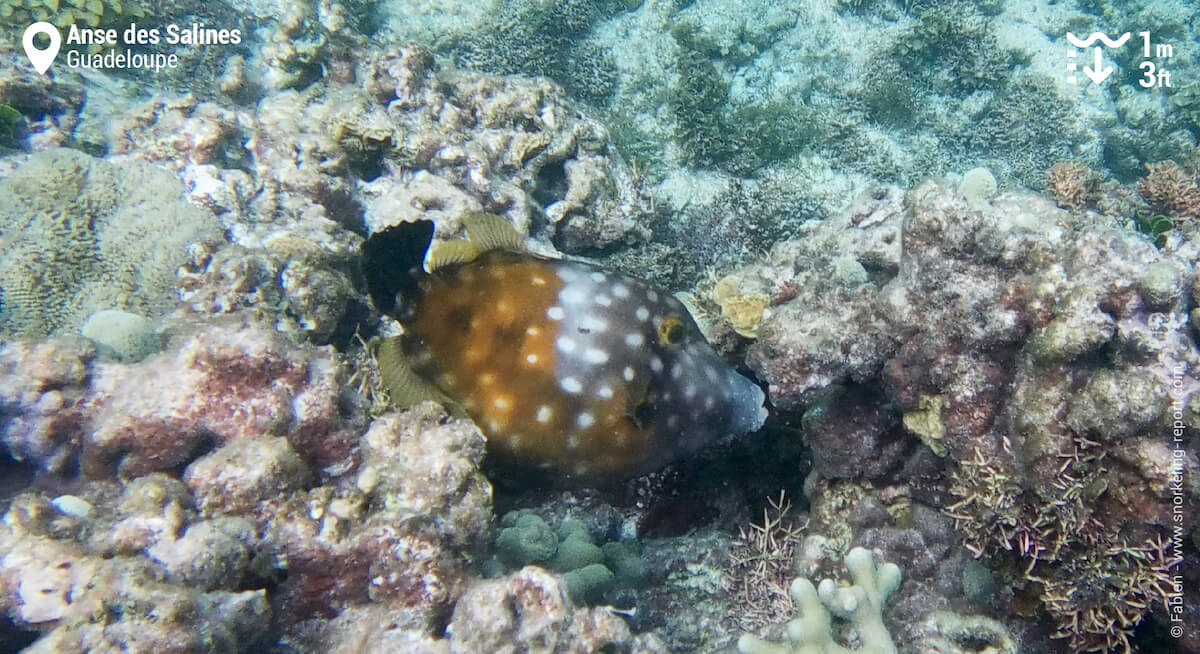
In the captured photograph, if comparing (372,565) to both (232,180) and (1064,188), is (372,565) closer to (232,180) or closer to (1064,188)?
(232,180)

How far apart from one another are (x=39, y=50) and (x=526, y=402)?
8599 mm

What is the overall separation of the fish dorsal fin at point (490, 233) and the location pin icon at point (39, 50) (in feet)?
20.6

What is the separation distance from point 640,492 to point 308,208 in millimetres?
3942

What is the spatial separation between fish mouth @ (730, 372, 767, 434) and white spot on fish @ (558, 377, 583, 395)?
1143mm

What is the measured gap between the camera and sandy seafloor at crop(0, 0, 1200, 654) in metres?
2.93

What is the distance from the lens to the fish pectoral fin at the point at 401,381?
378 cm

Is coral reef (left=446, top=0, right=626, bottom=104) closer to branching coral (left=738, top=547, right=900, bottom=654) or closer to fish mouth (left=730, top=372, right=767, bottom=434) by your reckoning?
fish mouth (left=730, top=372, right=767, bottom=434)

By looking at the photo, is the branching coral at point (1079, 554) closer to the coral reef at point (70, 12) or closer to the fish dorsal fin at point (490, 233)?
the fish dorsal fin at point (490, 233)

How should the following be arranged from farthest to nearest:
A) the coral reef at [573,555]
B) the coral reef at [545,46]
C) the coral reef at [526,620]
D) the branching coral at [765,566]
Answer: the coral reef at [545,46]
the coral reef at [573,555]
the branching coral at [765,566]
the coral reef at [526,620]

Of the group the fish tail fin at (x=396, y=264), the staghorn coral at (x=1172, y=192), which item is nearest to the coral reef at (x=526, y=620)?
the fish tail fin at (x=396, y=264)

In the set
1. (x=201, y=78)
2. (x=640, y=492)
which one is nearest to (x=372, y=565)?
(x=640, y=492)

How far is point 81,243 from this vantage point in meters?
5.27

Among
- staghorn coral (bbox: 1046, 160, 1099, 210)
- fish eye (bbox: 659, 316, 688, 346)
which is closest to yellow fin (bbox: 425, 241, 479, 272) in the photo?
fish eye (bbox: 659, 316, 688, 346)

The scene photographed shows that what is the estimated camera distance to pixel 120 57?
8852mm
